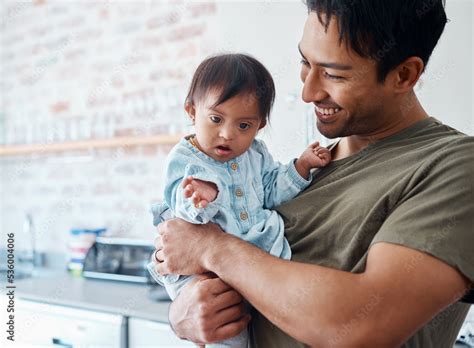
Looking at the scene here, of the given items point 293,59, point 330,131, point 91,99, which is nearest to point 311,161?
point 330,131

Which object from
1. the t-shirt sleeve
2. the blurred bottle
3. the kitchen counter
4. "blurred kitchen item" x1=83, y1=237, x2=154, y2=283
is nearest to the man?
the t-shirt sleeve

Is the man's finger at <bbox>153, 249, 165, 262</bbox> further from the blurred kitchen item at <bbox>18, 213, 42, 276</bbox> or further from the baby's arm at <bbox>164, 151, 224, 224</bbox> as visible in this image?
the blurred kitchen item at <bbox>18, 213, 42, 276</bbox>

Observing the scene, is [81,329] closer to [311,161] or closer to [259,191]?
[259,191]

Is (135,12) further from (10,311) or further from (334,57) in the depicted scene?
(334,57)

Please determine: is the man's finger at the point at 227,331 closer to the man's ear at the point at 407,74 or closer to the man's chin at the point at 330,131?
the man's chin at the point at 330,131

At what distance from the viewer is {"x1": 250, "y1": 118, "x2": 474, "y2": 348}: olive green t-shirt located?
90 centimetres

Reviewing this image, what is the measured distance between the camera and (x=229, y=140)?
4.04ft

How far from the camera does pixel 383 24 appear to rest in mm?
1099

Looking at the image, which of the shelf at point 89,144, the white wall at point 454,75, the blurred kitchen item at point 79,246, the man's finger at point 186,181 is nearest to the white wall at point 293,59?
the white wall at point 454,75

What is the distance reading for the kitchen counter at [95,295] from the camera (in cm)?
217

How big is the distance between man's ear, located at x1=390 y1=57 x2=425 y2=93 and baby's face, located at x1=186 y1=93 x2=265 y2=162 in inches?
13.0

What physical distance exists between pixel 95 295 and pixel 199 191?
1569 millimetres

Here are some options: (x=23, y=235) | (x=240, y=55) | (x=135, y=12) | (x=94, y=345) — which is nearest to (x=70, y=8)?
(x=135, y=12)

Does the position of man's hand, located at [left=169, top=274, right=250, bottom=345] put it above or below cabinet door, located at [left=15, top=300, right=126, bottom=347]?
above
